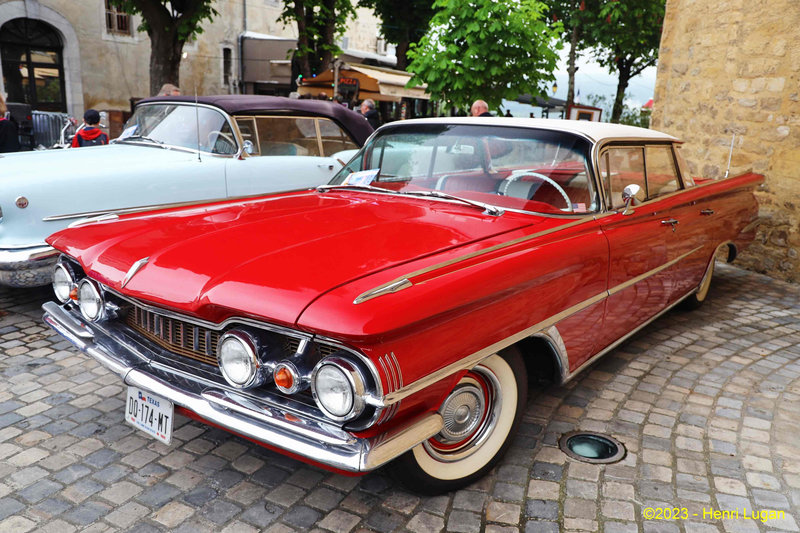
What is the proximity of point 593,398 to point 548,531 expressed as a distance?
128 centimetres

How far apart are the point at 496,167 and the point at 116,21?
62.7ft

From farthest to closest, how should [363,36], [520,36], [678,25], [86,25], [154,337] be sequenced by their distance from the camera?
1. [363,36]
2. [86,25]
3. [520,36]
4. [678,25]
5. [154,337]

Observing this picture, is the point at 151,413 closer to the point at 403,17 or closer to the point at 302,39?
the point at 302,39

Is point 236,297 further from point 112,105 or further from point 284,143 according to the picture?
point 112,105

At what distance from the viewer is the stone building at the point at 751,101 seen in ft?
20.6

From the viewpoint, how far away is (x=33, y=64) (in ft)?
Answer: 56.7

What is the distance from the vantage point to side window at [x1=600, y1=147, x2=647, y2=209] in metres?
3.32

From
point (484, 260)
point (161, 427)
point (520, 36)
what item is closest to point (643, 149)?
point (484, 260)

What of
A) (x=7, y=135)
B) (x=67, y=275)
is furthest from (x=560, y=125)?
(x=7, y=135)

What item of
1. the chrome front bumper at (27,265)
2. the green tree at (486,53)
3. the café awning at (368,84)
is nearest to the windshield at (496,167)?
the chrome front bumper at (27,265)

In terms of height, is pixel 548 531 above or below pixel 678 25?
below

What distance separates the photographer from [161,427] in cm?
245

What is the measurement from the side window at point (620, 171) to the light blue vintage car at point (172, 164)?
2.49 meters

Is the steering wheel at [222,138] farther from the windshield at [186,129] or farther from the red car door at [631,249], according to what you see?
the red car door at [631,249]
